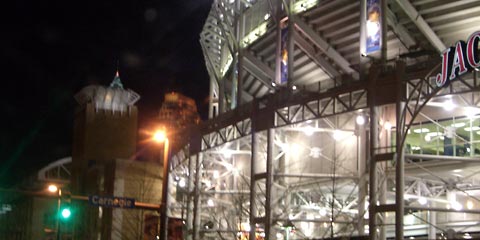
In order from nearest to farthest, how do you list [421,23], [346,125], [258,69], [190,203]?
[421,23], [346,125], [190,203], [258,69]

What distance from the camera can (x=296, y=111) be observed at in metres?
37.6

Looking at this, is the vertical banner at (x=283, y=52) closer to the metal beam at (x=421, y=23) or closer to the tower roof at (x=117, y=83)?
the metal beam at (x=421, y=23)

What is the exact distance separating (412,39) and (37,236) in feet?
213

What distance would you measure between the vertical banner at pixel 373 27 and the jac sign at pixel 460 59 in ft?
36.8

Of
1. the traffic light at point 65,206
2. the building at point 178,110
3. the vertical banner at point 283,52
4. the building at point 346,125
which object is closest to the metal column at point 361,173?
the building at point 346,125

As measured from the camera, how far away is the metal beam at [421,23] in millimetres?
39094

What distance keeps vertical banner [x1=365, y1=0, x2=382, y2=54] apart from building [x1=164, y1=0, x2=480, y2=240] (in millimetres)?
76

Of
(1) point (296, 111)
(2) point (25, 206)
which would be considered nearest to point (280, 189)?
(1) point (296, 111)

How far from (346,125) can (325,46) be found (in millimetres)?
5416

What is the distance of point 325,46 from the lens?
44625 mm

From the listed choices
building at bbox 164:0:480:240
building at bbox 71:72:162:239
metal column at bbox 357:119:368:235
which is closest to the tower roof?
building at bbox 71:72:162:239

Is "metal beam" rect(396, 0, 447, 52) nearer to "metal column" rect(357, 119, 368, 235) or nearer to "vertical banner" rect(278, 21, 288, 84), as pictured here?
"metal column" rect(357, 119, 368, 235)

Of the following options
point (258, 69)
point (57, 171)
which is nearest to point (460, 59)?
point (258, 69)

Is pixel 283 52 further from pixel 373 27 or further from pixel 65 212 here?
pixel 65 212
